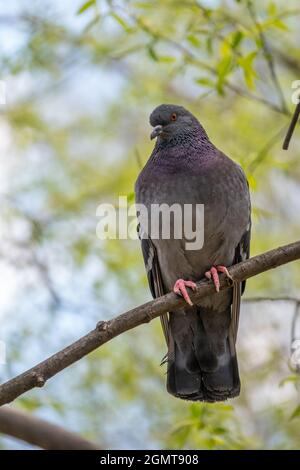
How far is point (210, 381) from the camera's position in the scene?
6.53 metres

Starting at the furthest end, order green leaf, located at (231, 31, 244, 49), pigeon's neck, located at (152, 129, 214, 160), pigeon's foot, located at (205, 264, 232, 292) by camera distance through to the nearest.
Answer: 1. pigeon's neck, located at (152, 129, 214, 160)
2. green leaf, located at (231, 31, 244, 49)
3. pigeon's foot, located at (205, 264, 232, 292)

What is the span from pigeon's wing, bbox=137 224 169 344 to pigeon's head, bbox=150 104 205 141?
930 millimetres

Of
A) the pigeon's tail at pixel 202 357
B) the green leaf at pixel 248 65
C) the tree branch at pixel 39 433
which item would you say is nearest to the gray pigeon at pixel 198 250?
the pigeon's tail at pixel 202 357

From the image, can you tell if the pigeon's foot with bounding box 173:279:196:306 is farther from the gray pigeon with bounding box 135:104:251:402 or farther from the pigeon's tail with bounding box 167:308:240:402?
the pigeon's tail with bounding box 167:308:240:402

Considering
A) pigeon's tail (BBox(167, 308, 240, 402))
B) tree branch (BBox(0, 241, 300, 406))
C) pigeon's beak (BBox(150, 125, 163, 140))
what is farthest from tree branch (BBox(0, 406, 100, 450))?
pigeon's beak (BBox(150, 125, 163, 140))

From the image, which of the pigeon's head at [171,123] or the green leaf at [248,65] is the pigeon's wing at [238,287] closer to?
the pigeon's head at [171,123]

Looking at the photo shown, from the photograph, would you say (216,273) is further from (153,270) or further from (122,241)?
(122,241)

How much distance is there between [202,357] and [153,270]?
35.1 inches

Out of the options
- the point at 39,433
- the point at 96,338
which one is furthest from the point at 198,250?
the point at 39,433

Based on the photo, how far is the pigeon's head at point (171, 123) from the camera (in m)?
7.00

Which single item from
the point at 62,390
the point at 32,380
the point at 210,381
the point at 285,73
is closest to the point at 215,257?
the point at 210,381

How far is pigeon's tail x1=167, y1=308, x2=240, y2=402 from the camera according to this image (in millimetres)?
6449

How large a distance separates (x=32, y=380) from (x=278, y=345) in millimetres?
6306
